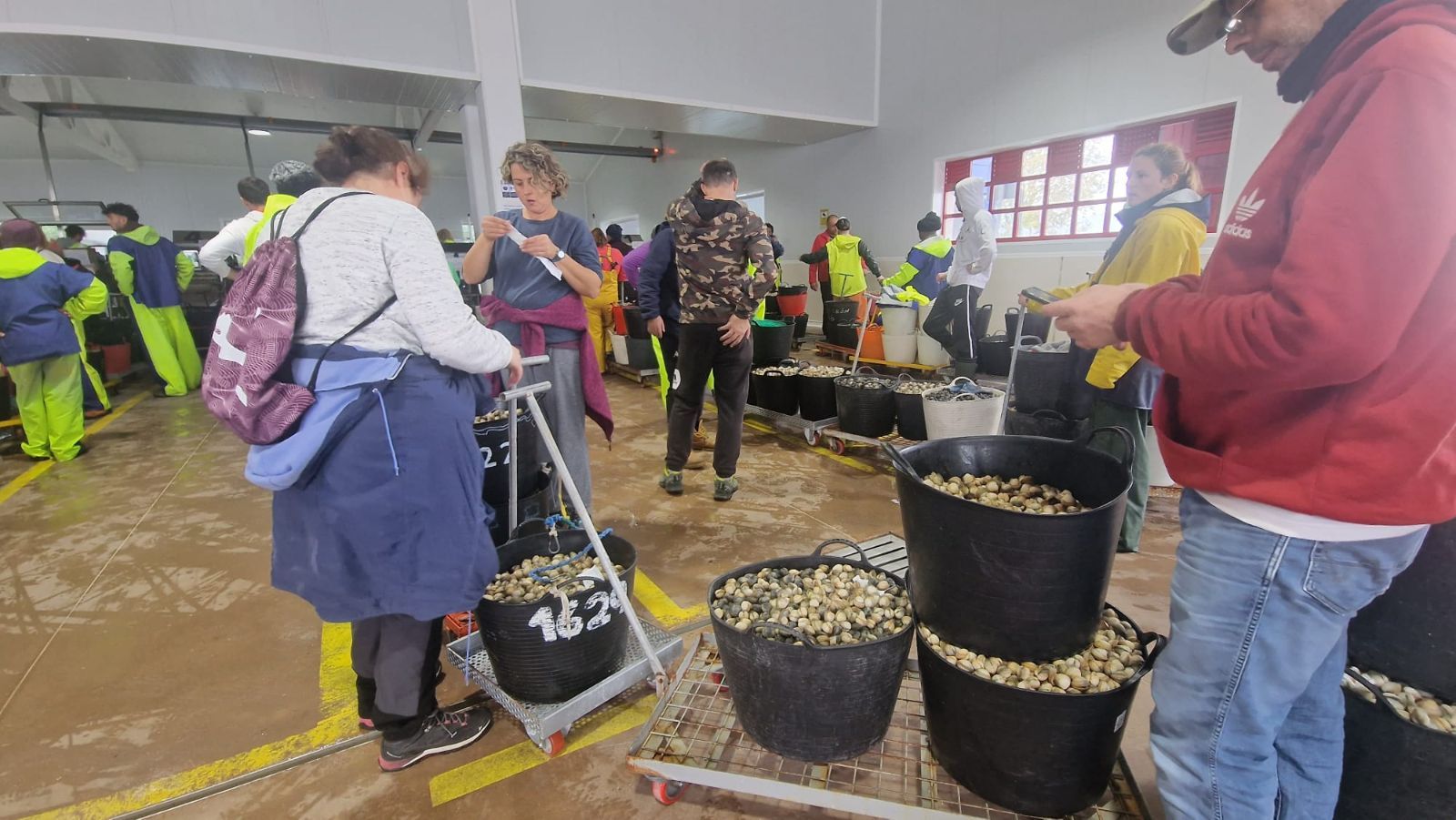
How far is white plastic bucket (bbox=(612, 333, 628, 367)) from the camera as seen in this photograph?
6.83 meters

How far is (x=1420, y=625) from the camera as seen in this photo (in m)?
1.20

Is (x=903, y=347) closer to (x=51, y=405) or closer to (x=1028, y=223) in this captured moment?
(x=1028, y=223)

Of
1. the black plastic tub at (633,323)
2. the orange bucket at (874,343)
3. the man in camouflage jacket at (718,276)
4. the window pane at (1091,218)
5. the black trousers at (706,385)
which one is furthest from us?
the window pane at (1091,218)

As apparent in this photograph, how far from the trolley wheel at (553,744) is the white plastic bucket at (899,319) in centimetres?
463

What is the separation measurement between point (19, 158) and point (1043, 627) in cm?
1821

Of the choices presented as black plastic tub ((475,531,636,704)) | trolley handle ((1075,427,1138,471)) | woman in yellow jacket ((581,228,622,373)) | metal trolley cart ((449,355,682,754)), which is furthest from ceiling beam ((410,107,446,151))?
trolley handle ((1075,427,1138,471))

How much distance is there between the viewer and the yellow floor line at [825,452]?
4.12m

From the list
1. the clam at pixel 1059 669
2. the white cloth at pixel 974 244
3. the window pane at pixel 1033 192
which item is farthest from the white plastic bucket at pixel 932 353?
the clam at pixel 1059 669

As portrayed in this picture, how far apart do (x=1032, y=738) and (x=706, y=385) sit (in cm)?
250

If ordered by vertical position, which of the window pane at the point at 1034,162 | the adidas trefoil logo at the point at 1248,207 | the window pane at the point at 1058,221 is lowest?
the adidas trefoil logo at the point at 1248,207

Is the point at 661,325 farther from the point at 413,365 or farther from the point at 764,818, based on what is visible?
the point at 764,818

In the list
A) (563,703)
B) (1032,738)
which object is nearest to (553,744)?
(563,703)

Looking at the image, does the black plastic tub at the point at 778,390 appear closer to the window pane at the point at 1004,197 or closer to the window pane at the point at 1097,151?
the window pane at the point at 1097,151

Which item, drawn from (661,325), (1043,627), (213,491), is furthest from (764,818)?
(213,491)
